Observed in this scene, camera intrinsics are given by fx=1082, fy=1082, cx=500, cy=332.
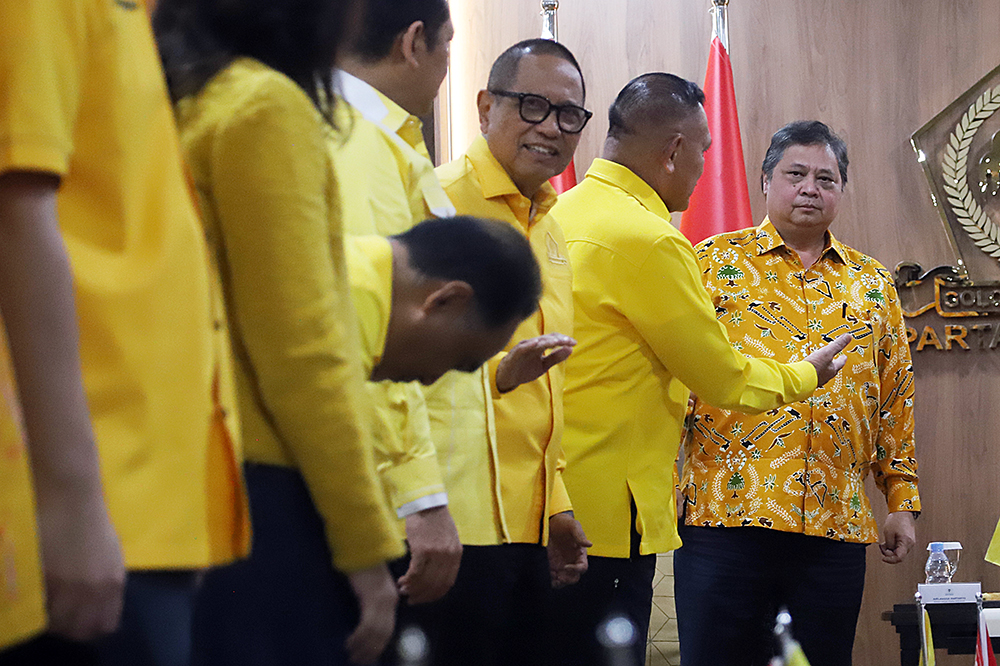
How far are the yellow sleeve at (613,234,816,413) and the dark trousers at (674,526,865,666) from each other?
462mm

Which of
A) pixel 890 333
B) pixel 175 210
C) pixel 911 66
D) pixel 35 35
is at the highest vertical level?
pixel 911 66

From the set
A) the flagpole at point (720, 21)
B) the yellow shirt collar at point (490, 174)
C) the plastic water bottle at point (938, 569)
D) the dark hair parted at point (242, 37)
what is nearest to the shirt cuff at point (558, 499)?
the yellow shirt collar at point (490, 174)

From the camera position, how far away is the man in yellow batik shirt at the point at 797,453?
232 centimetres

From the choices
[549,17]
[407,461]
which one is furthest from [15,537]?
[549,17]

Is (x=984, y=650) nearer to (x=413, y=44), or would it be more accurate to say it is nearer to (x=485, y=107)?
(x=485, y=107)

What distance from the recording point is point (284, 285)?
0.81 metres

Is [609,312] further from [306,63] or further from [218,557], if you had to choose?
[218,557]

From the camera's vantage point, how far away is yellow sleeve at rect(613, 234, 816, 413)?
1.98 metres

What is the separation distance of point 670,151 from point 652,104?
0.33ft

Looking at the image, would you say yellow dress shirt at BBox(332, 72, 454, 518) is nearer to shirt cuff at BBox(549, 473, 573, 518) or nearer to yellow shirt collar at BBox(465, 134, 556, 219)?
yellow shirt collar at BBox(465, 134, 556, 219)

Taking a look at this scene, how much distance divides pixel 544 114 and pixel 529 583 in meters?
0.79

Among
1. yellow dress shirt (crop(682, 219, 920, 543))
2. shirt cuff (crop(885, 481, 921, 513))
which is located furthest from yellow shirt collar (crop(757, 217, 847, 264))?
shirt cuff (crop(885, 481, 921, 513))

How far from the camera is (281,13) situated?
34.0 inches

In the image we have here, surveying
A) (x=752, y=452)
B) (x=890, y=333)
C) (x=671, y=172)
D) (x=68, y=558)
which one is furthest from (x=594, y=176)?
(x=68, y=558)
